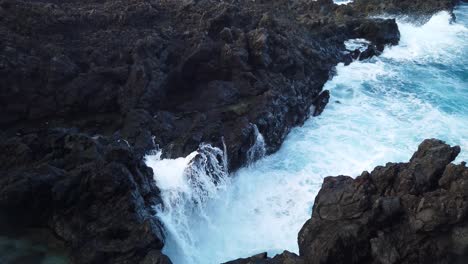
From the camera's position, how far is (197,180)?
1778 centimetres

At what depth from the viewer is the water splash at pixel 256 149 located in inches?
799

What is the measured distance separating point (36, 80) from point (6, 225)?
696cm

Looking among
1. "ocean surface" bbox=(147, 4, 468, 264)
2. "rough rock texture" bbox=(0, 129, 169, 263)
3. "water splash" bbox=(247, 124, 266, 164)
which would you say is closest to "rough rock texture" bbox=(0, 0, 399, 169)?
"water splash" bbox=(247, 124, 266, 164)

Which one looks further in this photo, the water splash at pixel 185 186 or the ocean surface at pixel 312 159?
the ocean surface at pixel 312 159

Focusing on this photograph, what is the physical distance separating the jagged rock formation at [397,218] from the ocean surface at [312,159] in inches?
111

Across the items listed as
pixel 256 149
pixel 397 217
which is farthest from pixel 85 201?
pixel 397 217

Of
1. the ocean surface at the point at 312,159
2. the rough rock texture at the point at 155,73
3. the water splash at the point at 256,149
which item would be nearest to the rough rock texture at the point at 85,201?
the ocean surface at the point at 312,159

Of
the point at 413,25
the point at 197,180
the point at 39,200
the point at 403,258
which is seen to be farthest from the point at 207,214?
the point at 413,25

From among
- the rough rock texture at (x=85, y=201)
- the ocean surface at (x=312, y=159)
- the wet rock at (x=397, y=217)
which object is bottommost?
the ocean surface at (x=312, y=159)

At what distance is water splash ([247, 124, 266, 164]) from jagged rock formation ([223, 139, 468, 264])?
624 cm

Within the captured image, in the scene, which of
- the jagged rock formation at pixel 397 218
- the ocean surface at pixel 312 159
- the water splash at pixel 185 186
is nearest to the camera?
the jagged rock formation at pixel 397 218

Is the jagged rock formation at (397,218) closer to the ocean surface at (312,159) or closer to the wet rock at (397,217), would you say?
the wet rock at (397,217)

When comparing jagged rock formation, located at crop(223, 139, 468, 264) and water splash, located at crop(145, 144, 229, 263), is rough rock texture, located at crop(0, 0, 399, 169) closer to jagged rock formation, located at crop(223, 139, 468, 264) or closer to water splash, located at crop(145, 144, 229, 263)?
water splash, located at crop(145, 144, 229, 263)

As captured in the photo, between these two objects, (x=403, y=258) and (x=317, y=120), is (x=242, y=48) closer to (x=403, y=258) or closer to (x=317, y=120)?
(x=317, y=120)
